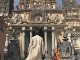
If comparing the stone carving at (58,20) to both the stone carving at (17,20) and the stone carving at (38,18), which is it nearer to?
the stone carving at (38,18)

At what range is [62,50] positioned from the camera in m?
31.5

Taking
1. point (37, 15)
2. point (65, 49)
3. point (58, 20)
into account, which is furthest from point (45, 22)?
point (65, 49)

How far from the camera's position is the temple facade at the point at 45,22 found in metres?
48.3

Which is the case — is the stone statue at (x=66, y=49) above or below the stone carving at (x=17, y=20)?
below

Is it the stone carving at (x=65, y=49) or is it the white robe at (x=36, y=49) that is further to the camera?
the stone carving at (x=65, y=49)

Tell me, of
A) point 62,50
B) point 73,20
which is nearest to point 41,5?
point 73,20

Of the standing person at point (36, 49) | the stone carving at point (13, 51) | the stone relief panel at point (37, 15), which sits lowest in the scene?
the stone carving at point (13, 51)

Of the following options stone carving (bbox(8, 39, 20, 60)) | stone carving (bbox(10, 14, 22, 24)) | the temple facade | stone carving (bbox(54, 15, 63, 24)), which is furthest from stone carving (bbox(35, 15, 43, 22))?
stone carving (bbox(8, 39, 20, 60))

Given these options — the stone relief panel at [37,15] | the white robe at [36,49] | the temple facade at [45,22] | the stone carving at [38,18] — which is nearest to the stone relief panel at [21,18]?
the temple facade at [45,22]

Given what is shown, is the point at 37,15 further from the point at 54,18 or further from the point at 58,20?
the point at 58,20

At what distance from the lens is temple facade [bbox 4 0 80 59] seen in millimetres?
48344

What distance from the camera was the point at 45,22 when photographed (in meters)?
50.4

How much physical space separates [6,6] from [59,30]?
20.1 meters

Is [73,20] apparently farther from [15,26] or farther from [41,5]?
[15,26]
